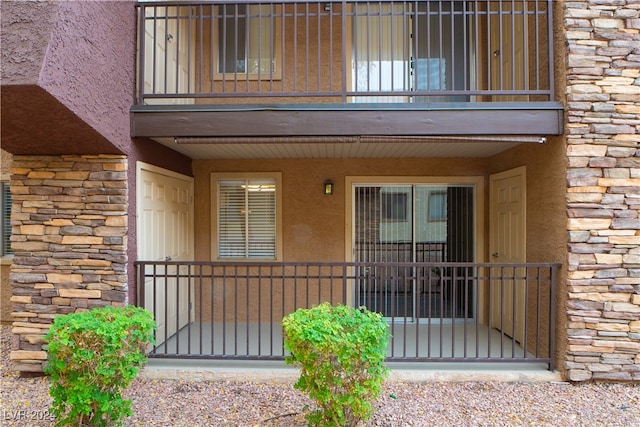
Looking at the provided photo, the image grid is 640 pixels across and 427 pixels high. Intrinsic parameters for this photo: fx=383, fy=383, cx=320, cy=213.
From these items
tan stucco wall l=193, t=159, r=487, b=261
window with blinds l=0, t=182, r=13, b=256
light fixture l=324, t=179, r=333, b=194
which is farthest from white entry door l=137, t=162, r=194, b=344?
window with blinds l=0, t=182, r=13, b=256

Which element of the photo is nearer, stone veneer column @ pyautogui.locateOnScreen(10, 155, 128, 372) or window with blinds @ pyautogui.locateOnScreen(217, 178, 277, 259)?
stone veneer column @ pyautogui.locateOnScreen(10, 155, 128, 372)

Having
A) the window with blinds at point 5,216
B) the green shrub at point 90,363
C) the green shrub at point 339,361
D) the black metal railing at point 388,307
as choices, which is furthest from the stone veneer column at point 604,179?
the window with blinds at point 5,216

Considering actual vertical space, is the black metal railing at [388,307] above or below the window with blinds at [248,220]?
below

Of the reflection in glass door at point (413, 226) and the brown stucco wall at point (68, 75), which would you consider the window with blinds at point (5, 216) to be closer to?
the brown stucco wall at point (68, 75)

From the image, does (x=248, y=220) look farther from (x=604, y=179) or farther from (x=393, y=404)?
(x=604, y=179)

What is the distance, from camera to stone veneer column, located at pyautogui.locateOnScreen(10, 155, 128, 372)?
376cm

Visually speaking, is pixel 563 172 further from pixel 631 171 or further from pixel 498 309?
pixel 498 309

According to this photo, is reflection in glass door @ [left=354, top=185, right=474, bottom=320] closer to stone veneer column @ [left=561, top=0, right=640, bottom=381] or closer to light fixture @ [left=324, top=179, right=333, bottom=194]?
light fixture @ [left=324, top=179, right=333, bottom=194]

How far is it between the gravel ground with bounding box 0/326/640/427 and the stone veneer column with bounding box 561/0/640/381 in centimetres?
45

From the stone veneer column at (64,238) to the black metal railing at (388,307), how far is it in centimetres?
40

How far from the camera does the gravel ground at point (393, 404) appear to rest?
3.16 m

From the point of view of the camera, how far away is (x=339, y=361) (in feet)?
8.39

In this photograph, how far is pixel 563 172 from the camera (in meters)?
3.72

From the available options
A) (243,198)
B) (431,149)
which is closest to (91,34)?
(243,198)
